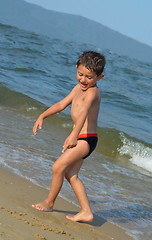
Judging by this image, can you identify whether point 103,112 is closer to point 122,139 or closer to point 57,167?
point 122,139

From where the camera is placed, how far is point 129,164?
630 centimetres

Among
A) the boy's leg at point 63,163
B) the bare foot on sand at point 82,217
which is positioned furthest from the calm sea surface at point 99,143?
the bare foot on sand at point 82,217

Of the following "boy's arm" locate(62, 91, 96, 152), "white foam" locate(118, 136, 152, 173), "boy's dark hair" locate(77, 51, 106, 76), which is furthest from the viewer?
"white foam" locate(118, 136, 152, 173)

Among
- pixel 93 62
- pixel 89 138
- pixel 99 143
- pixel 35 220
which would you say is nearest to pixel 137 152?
pixel 99 143

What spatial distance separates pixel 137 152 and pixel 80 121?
4.54 metres

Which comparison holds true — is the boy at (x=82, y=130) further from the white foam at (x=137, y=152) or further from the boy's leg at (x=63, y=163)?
the white foam at (x=137, y=152)

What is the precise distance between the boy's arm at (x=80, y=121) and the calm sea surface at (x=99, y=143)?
0.78m

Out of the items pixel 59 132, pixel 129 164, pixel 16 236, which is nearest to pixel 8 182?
pixel 16 236

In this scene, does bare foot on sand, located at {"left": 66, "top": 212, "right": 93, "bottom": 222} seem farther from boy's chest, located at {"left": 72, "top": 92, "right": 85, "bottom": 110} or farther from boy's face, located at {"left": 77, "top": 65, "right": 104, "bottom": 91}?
boy's face, located at {"left": 77, "top": 65, "right": 104, "bottom": 91}

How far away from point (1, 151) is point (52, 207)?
159 centimetres

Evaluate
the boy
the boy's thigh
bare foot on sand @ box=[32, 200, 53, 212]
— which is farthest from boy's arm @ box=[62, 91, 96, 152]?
bare foot on sand @ box=[32, 200, 53, 212]

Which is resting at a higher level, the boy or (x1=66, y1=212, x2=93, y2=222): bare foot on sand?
the boy

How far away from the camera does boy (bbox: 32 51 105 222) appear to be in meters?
2.91

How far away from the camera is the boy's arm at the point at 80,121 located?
9.15ft
